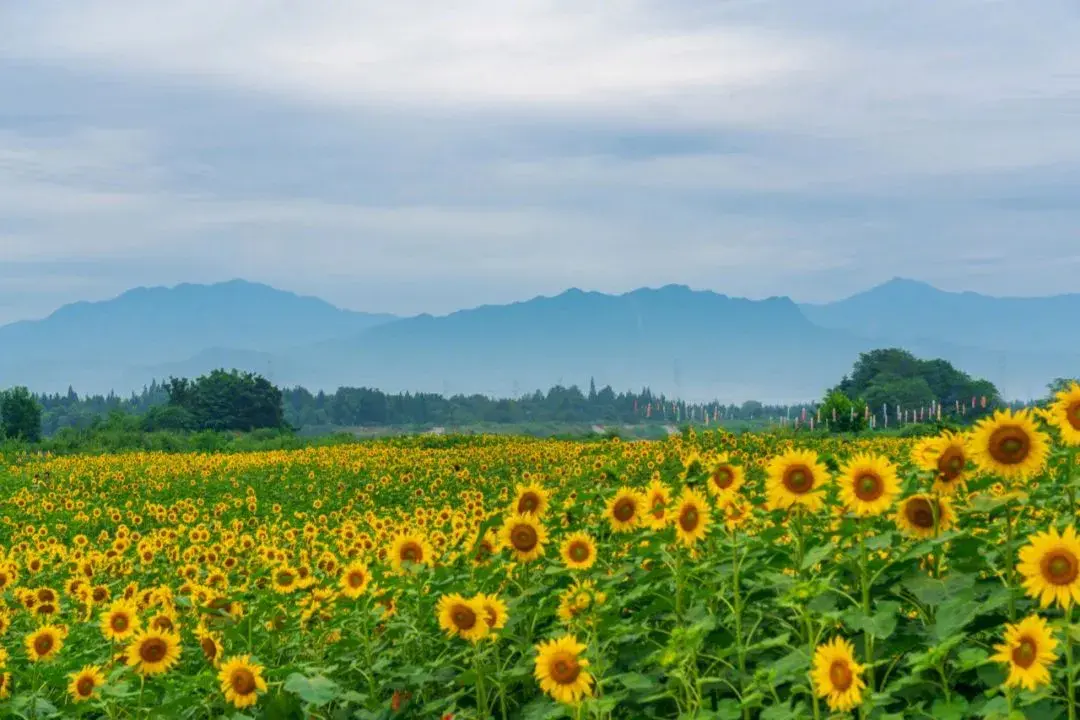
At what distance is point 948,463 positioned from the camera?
434cm

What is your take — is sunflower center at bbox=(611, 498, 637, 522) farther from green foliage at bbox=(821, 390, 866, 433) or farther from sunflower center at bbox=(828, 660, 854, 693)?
green foliage at bbox=(821, 390, 866, 433)

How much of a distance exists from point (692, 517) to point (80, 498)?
60.7 ft

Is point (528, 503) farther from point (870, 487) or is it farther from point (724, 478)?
point (870, 487)

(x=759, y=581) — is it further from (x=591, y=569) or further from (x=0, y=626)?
(x=0, y=626)

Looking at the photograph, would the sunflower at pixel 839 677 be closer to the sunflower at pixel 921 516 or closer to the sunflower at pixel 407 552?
the sunflower at pixel 921 516

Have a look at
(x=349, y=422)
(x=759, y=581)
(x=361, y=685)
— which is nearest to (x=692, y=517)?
(x=759, y=581)

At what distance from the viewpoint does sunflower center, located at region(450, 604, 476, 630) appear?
5.04 m

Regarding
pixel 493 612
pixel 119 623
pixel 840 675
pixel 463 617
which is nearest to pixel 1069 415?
pixel 840 675

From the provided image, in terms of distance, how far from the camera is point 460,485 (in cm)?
2169

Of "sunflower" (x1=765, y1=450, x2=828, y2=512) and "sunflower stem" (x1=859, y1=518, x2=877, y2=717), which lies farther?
"sunflower" (x1=765, y1=450, x2=828, y2=512)

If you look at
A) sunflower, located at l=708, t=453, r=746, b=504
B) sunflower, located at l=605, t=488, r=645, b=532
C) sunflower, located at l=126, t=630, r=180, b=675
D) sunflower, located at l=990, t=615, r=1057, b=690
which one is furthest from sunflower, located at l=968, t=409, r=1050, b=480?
sunflower, located at l=126, t=630, r=180, b=675

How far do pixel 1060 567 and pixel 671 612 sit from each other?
2.21m

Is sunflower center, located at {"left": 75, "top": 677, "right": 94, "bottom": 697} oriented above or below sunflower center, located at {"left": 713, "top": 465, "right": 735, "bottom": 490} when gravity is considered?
below

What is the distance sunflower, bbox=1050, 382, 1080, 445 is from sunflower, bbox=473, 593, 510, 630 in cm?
235
